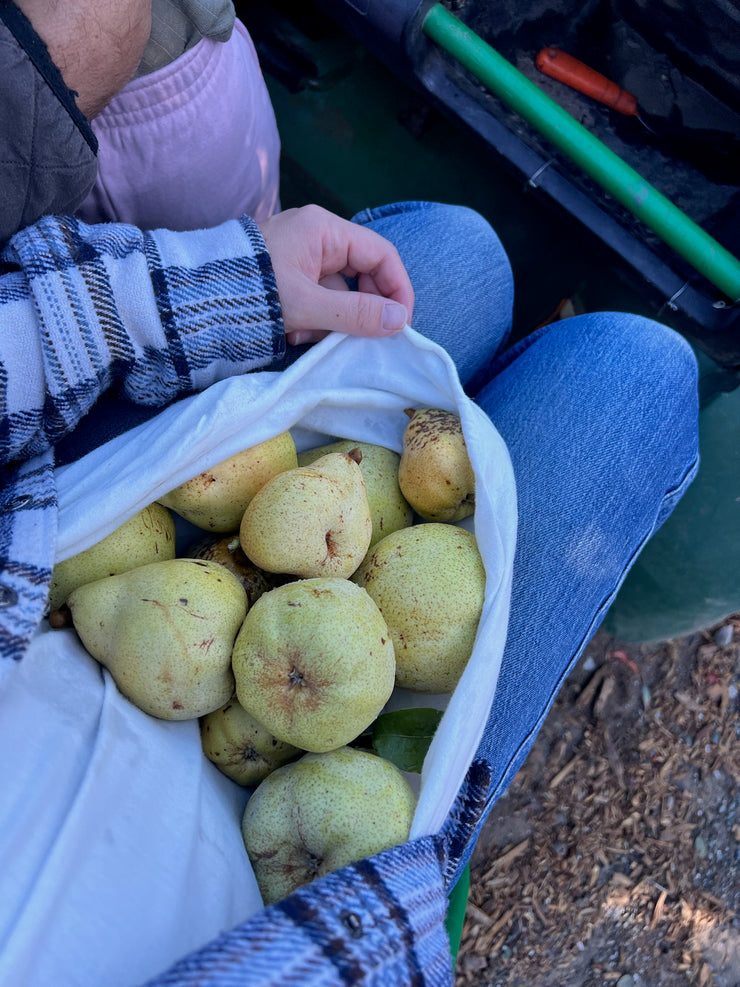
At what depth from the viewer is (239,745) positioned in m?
1.02

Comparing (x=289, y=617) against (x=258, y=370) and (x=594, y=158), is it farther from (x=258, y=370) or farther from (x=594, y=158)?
(x=594, y=158)

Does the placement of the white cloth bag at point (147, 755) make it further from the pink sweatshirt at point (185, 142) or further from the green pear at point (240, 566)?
the pink sweatshirt at point (185, 142)

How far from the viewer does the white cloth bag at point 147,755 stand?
→ 76cm

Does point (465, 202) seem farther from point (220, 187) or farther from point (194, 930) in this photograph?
point (194, 930)

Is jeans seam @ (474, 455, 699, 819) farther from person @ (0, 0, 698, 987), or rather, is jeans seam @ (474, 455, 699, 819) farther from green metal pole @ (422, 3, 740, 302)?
green metal pole @ (422, 3, 740, 302)

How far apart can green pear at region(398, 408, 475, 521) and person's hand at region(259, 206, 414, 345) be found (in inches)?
6.9

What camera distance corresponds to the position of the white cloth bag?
2.50 ft

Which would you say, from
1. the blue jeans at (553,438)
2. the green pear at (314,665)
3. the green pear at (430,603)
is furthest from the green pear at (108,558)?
the blue jeans at (553,438)

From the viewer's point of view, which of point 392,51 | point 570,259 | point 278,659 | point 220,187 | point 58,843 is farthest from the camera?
point 570,259

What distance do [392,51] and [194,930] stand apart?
181 centimetres

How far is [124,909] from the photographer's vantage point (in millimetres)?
784

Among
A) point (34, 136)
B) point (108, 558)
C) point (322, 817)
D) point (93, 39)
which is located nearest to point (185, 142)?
point (93, 39)

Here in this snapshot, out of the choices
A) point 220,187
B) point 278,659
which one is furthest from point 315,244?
point 278,659

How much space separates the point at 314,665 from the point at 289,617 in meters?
0.07
